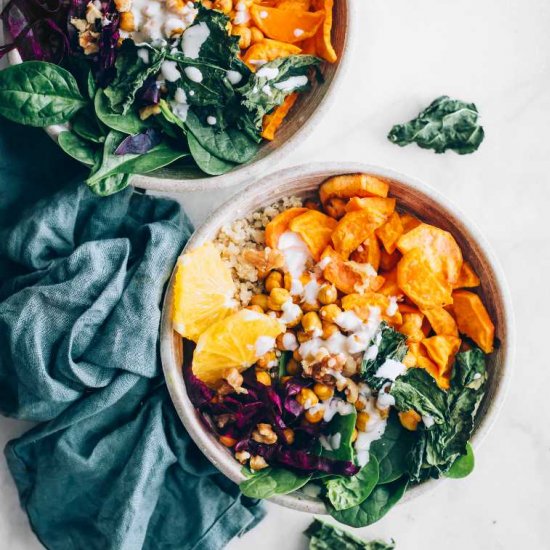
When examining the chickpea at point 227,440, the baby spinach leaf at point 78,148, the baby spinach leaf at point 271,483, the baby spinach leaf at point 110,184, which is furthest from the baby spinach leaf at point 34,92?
the baby spinach leaf at point 271,483

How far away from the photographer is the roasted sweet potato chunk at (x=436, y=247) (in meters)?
1.67

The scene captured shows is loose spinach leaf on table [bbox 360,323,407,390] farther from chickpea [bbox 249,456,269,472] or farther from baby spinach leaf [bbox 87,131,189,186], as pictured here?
baby spinach leaf [bbox 87,131,189,186]

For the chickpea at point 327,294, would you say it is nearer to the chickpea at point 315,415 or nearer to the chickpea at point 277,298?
the chickpea at point 277,298

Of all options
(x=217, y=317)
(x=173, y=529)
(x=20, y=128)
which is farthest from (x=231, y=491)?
(x=20, y=128)

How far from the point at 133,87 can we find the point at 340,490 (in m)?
1.02

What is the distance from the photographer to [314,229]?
1724 millimetres

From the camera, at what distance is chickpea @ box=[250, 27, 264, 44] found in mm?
1713

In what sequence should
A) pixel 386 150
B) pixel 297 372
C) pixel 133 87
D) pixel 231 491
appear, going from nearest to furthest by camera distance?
1. pixel 133 87
2. pixel 297 372
3. pixel 231 491
4. pixel 386 150

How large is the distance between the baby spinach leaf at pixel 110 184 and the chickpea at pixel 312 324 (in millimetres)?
520

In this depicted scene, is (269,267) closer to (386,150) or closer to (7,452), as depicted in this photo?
(386,150)

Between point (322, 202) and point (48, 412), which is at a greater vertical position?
point (322, 202)

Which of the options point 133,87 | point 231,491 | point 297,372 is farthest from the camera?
point 231,491

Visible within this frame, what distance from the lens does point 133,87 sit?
1.61 meters

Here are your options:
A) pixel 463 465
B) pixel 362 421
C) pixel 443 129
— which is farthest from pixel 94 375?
pixel 443 129
